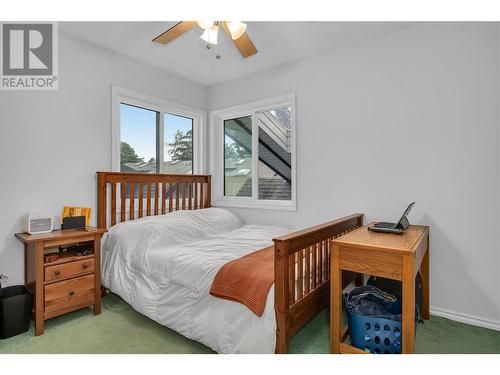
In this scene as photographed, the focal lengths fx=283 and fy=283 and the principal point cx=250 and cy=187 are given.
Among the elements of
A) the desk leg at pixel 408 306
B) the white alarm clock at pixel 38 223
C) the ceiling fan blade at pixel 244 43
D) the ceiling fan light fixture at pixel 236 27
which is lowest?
the desk leg at pixel 408 306

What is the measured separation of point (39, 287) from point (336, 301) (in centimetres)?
205

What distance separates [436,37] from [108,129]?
3086 mm

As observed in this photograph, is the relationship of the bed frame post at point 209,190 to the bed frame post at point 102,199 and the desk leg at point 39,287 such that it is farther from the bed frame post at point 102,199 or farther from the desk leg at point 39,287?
the desk leg at point 39,287

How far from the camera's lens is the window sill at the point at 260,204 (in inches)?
125

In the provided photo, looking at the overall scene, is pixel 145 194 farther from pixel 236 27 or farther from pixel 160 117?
pixel 236 27

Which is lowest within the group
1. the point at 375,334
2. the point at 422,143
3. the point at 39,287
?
the point at 375,334

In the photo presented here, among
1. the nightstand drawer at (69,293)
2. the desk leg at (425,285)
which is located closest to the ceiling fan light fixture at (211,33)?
the nightstand drawer at (69,293)

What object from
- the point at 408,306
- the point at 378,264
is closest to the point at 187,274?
the point at 378,264

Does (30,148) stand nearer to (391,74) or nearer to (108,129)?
(108,129)

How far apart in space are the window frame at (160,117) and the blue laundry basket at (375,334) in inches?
101

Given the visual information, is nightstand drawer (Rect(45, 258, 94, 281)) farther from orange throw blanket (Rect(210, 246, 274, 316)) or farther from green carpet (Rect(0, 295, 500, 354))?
orange throw blanket (Rect(210, 246, 274, 316))

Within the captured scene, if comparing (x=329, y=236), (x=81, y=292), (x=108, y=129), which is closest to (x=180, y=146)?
(x=108, y=129)

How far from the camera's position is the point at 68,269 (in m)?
2.18

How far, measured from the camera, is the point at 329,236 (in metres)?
2.07
